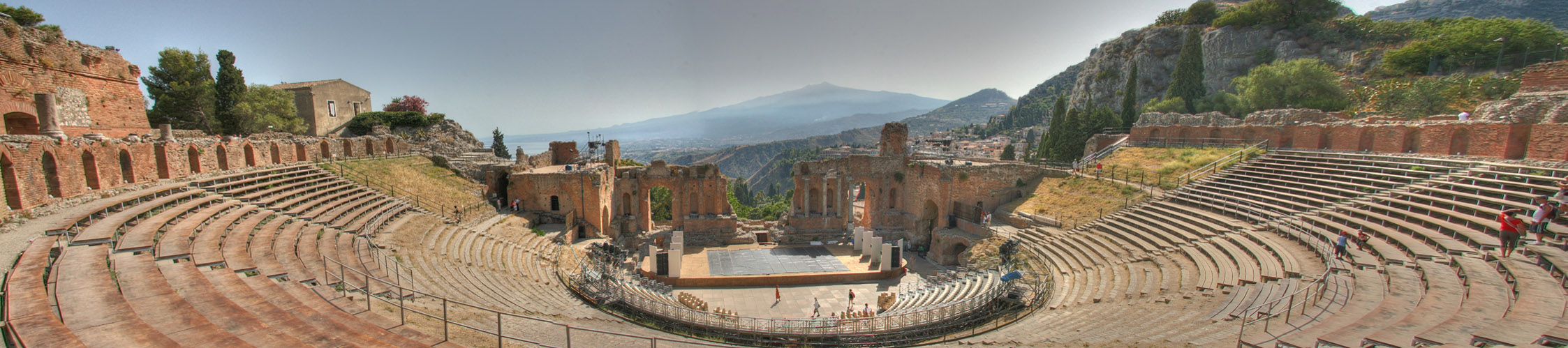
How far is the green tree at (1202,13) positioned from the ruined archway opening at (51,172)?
81390mm

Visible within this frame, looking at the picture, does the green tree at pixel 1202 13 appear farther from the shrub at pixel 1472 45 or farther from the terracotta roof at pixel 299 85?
the terracotta roof at pixel 299 85

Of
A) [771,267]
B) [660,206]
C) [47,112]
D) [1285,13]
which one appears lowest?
[660,206]

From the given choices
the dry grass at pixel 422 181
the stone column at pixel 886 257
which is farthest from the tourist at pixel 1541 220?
the dry grass at pixel 422 181

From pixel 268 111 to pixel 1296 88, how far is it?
58836mm

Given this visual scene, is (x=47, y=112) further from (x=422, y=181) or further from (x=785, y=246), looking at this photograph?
(x=785, y=246)

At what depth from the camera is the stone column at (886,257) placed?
70.9 feet

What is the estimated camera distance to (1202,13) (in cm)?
5825

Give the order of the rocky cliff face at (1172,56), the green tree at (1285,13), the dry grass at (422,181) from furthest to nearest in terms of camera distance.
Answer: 1. the green tree at (1285,13)
2. the rocky cliff face at (1172,56)
3. the dry grass at (422,181)

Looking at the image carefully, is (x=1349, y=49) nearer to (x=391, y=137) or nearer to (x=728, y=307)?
(x=728, y=307)

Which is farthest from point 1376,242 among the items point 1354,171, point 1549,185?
point 1354,171

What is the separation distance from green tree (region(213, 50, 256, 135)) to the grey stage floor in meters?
26.3

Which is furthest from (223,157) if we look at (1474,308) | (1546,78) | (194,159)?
(1546,78)

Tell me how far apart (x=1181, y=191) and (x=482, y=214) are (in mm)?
29572

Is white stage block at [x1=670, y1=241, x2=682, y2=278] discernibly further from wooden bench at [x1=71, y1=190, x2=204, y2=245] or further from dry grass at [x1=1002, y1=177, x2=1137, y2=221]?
dry grass at [x1=1002, y1=177, x2=1137, y2=221]
